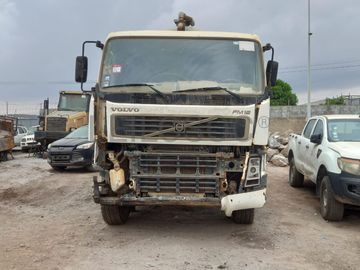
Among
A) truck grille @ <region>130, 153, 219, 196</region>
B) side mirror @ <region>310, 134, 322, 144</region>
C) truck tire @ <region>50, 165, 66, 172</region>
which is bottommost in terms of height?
truck tire @ <region>50, 165, 66, 172</region>

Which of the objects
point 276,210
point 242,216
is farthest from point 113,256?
point 276,210

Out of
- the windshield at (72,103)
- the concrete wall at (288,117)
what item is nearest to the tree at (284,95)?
the concrete wall at (288,117)

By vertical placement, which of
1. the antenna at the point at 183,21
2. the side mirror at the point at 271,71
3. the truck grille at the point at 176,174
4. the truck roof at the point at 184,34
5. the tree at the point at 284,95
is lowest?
the truck grille at the point at 176,174

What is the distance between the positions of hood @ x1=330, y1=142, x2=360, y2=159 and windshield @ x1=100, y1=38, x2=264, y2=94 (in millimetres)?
2081

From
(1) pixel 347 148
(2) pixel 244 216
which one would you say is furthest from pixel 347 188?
(2) pixel 244 216

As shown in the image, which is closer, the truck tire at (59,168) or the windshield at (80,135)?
the truck tire at (59,168)

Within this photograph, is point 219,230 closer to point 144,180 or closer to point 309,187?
point 144,180

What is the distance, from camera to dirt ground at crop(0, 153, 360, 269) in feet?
20.3

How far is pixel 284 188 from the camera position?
12094 mm

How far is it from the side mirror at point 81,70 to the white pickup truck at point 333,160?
4.44 meters

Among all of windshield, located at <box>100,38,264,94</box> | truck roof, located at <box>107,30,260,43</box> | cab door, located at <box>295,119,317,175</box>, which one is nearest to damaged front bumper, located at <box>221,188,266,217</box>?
windshield, located at <box>100,38,264,94</box>

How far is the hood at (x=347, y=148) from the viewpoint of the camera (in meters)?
8.15

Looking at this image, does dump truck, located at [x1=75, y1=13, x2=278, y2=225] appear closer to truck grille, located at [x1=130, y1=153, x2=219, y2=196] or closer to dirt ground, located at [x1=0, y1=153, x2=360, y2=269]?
truck grille, located at [x1=130, y1=153, x2=219, y2=196]

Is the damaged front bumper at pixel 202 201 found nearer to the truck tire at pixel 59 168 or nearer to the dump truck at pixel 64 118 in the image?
the truck tire at pixel 59 168
